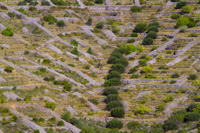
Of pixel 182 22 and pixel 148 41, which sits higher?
pixel 182 22

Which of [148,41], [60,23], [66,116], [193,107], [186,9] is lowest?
[66,116]

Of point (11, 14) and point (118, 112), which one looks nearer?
point (118, 112)

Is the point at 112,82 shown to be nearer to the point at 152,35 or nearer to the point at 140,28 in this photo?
the point at 152,35

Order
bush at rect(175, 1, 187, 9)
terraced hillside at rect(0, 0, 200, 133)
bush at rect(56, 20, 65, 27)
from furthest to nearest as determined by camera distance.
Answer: bush at rect(175, 1, 187, 9)
bush at rect(56, 20, 65, 27)
terraced hillside at rect(0, 0, 200, 133)

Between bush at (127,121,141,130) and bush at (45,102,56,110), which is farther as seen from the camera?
bush at (45,102,56,110)

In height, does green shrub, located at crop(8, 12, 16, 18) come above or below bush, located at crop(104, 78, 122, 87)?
above

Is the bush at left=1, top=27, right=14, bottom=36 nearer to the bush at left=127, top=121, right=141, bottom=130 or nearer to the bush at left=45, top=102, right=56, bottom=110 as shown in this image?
the bush at left=45, top=102, right=56, bottom=110

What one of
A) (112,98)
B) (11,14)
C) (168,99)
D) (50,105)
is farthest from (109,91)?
(11,14)

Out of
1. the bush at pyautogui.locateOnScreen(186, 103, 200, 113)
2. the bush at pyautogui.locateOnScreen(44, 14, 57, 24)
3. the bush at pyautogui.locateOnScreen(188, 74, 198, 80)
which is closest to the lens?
the bush at pyautogui.locateOnScreen(186, 103, 200, 113)

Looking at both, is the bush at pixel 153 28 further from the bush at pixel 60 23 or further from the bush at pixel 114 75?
the bush at pixel 114 75

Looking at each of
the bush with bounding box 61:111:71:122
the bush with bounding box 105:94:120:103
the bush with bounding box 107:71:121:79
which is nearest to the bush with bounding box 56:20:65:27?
the bush with bounding box 107:71:121:79
